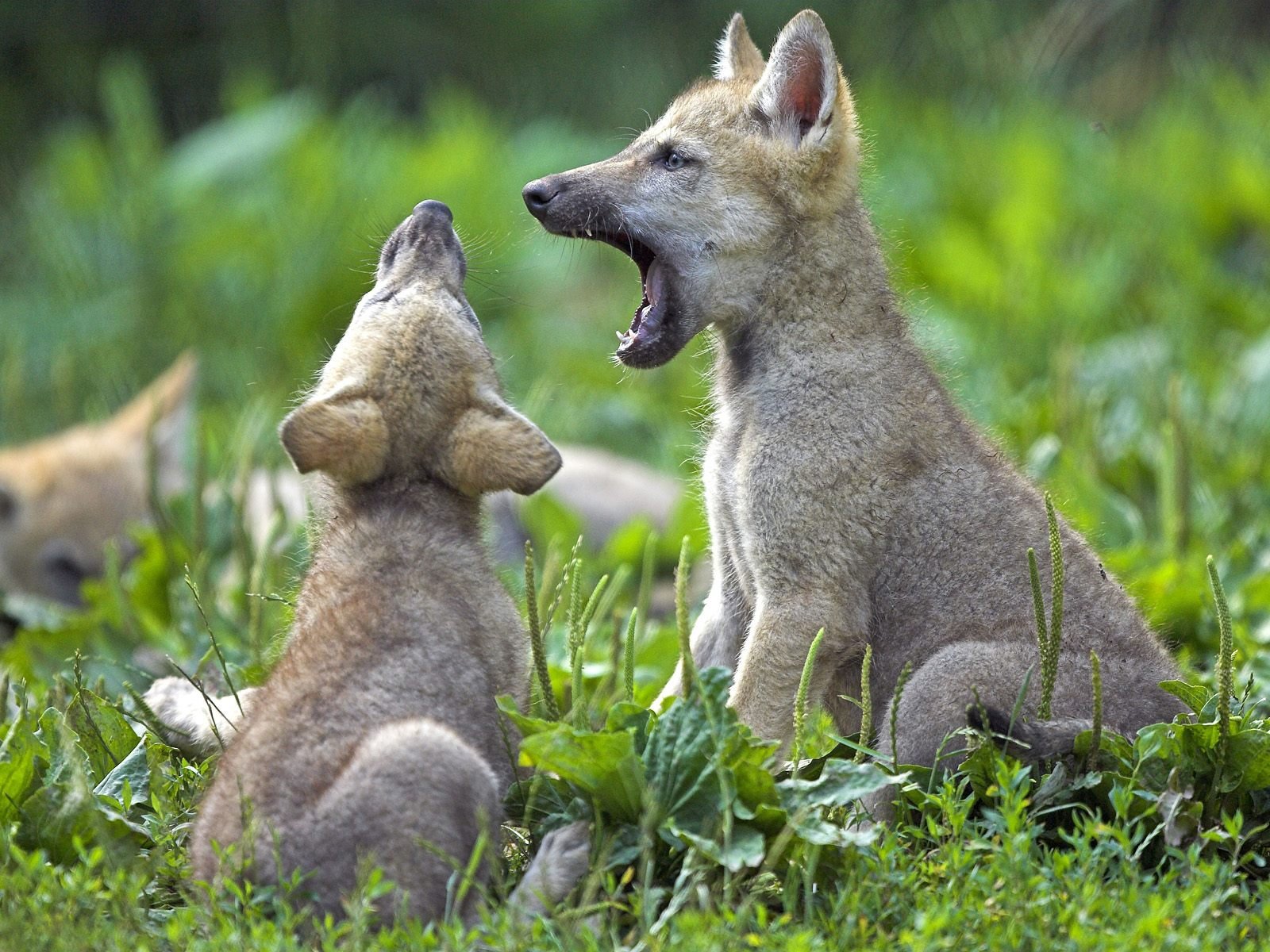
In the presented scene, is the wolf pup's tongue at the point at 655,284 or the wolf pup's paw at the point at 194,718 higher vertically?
the wolf pup's tongue at the point at 655,284

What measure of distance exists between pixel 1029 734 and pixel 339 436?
75.9 inches

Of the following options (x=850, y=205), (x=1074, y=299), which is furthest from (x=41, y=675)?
(x=1074, y=299)

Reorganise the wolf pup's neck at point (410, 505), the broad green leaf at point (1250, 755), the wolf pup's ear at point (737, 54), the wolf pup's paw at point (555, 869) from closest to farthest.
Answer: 1. the wolf pup's paw at point (555, 869)
2. the broad green leaf at point (1250, 755)
3. the wolf pup's neck at point (410, 505)
4. the wolf pup's ear at point (737, 54)

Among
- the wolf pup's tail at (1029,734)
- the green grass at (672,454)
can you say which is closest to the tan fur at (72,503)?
the green grass at (672,454)

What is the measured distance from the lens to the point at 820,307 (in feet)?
16.1

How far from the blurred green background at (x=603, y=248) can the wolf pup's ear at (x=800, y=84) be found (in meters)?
1.17

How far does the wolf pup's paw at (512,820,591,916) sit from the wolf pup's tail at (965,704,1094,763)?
100cm

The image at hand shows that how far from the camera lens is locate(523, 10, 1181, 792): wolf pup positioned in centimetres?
453

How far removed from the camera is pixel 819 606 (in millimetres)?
4570

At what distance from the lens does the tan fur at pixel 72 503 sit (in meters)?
9.02

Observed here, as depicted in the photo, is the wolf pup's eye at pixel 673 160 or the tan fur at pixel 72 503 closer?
the wolf pup's eye at pixel 673 160

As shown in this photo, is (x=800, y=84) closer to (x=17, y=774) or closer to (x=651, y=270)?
(x=651, y=270)

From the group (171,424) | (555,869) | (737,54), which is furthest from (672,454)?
(555,869)

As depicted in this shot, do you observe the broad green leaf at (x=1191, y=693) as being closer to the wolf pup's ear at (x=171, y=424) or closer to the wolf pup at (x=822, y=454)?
the wolf pup at (x=822, y=454)
